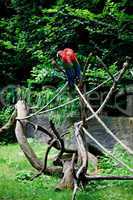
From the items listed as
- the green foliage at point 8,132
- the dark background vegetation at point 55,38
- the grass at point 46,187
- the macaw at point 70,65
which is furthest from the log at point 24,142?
the green foliage at point 8,132

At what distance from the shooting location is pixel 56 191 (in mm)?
6273

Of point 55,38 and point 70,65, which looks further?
point 55,38

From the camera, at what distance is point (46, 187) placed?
258 inches

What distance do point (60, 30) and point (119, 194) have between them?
12.4 ft

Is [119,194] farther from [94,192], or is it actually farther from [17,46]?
[17,46]

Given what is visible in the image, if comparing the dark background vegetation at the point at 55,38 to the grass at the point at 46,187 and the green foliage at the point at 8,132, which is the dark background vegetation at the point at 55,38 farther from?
the grass at the point at 46,187

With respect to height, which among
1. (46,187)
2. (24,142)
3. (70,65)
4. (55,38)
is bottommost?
(46,187)

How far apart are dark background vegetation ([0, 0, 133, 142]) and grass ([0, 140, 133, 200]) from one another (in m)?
1.90

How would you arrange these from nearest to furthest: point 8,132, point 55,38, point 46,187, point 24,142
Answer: point 46,187 < point 24,142 < point 55,38 < point 8,132

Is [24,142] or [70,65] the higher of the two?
[70,65]

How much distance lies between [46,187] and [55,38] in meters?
3.66

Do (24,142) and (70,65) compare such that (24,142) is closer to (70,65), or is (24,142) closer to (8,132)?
(70,65)

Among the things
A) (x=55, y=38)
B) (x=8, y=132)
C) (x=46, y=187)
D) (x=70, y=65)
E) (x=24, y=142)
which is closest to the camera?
(x=70, y=65)

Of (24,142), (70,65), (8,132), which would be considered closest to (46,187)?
(24,142)
